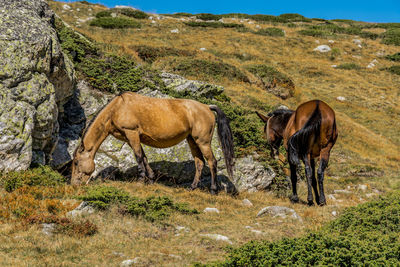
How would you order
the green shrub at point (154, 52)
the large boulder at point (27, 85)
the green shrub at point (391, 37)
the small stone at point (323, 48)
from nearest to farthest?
the large boulder at point (27, 85)
the green shrub at point (154, 52)
the small stone at point (323, 48)
the green shrub at point (391, 37)

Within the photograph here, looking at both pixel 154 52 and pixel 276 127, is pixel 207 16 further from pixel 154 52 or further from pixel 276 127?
pixel 276 127

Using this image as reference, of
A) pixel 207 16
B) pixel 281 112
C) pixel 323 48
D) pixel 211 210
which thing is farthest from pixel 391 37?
pixel 211 210

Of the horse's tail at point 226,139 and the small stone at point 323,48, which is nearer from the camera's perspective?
the horse's tail at point 226,139

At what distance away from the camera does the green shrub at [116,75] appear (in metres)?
15.2

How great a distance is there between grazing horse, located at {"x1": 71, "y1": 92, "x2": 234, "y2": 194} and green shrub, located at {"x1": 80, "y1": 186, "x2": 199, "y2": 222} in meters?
2.36

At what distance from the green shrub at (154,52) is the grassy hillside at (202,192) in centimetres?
9

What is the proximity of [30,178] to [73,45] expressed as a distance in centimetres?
912

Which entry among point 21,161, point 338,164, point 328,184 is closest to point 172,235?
point 21,161

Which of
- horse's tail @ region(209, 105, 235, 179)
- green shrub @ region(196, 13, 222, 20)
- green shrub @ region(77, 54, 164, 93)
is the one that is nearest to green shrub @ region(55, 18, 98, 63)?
green shrub @ region(77, 54, 164, 93)

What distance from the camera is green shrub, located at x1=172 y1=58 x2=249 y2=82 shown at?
2475 cm

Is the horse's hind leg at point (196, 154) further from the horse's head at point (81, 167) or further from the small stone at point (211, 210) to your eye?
the horse's head at point (81, 167)

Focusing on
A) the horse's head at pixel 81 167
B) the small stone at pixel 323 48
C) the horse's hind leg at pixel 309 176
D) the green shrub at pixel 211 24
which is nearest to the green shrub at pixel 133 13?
the green shrub at pixel 211 24

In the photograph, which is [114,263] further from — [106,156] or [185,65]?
[185,65]

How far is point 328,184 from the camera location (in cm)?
1538
